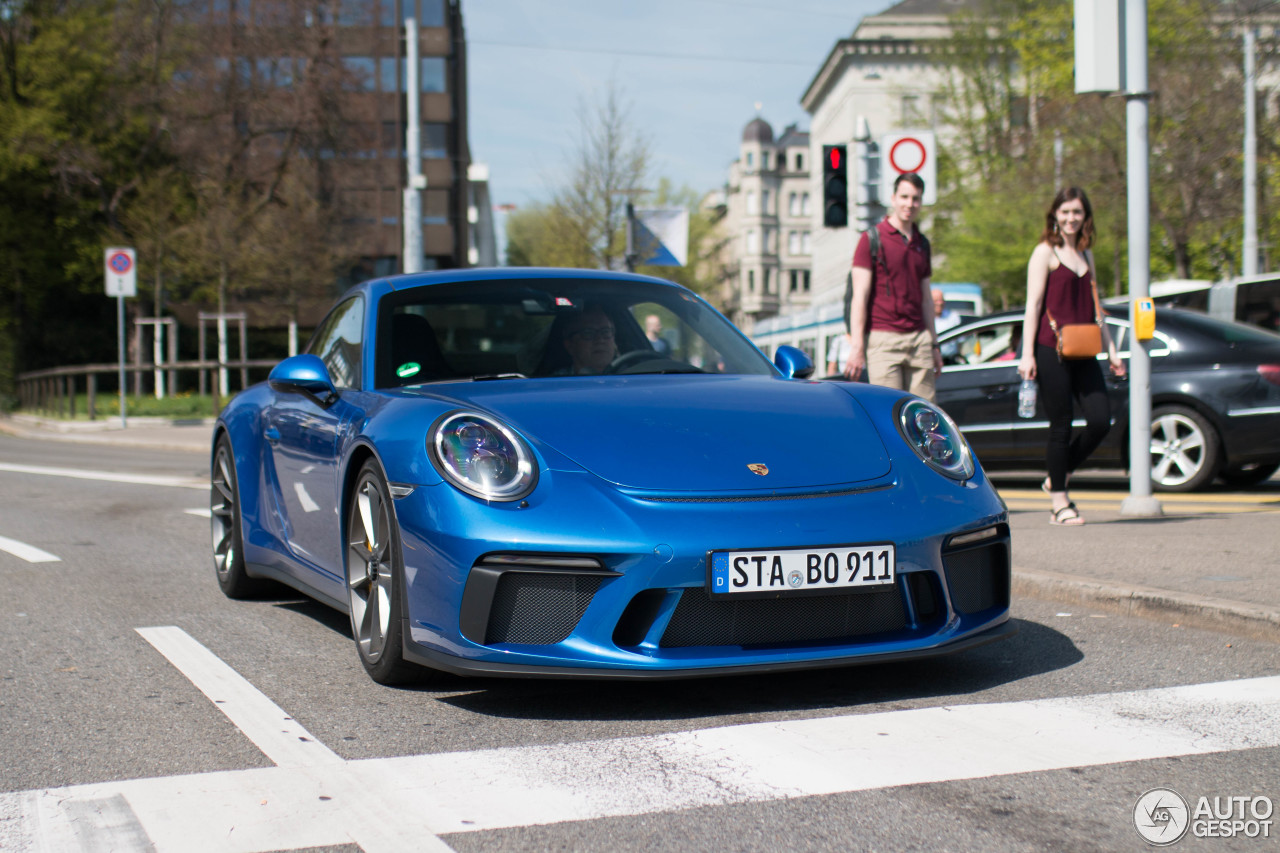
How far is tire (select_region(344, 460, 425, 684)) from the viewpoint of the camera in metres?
4.01

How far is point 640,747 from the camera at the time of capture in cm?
347

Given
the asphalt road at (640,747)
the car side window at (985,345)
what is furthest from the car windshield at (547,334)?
the car side window at (985,345)

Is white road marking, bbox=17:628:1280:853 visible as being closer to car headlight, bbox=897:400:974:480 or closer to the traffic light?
car headlight, bbox=897:400:974:480

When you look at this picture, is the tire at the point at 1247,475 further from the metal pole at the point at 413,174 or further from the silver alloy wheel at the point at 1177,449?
the metal pole at the point at 413,174

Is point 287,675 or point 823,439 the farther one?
point 287,675

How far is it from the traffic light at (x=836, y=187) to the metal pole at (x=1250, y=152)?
18.5 m

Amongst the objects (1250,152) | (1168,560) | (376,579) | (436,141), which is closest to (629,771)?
(376,579)

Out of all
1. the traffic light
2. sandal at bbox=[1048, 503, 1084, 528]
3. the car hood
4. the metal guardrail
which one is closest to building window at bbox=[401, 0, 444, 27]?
the metal guardrail

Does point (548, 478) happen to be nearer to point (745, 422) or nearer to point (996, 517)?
point (745, 422)

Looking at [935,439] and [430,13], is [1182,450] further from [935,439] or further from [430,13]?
[430,13]

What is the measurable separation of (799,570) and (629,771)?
738 mm

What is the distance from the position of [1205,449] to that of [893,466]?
657 centimetres

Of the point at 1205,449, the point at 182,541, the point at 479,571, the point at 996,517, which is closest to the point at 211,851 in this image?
the point at 479,571

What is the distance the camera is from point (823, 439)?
13.5 feet
